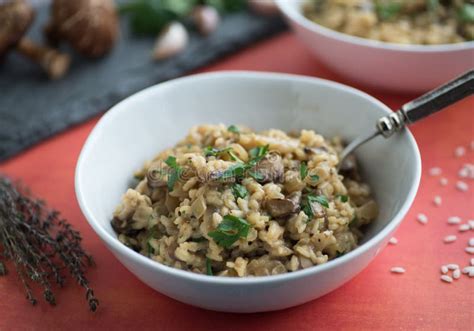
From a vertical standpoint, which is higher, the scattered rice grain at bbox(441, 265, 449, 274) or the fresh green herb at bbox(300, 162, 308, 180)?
the fresh green herb at bbox(300, 162, 308, 180)

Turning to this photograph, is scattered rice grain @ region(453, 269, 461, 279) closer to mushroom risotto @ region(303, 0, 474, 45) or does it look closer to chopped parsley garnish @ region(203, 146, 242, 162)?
chopped parsley garnish @ region(203, 146, 242, 162)

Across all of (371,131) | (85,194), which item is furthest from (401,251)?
(85,194)

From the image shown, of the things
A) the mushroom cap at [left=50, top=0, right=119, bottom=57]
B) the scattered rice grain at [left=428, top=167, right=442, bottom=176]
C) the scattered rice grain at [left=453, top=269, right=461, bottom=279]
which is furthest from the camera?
the mushroom cap at [left=50, top=0, right=119, bottom=57]

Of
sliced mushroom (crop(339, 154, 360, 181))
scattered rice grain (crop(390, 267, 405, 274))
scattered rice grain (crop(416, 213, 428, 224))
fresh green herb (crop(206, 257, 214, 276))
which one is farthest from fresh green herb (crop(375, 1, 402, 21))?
fresh green herb (crop(206, 257, 214, 276))

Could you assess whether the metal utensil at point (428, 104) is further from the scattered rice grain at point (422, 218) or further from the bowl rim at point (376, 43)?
the bowl rim at point (376, 43)

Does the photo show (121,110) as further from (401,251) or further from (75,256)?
(401,251)

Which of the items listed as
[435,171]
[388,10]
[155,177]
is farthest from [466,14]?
[155,177]

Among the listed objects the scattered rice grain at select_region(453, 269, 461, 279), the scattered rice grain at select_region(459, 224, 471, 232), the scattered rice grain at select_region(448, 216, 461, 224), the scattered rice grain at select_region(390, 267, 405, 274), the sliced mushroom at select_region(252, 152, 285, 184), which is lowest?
the scattered rice grain at select_region(448, 216, 461, 224)
